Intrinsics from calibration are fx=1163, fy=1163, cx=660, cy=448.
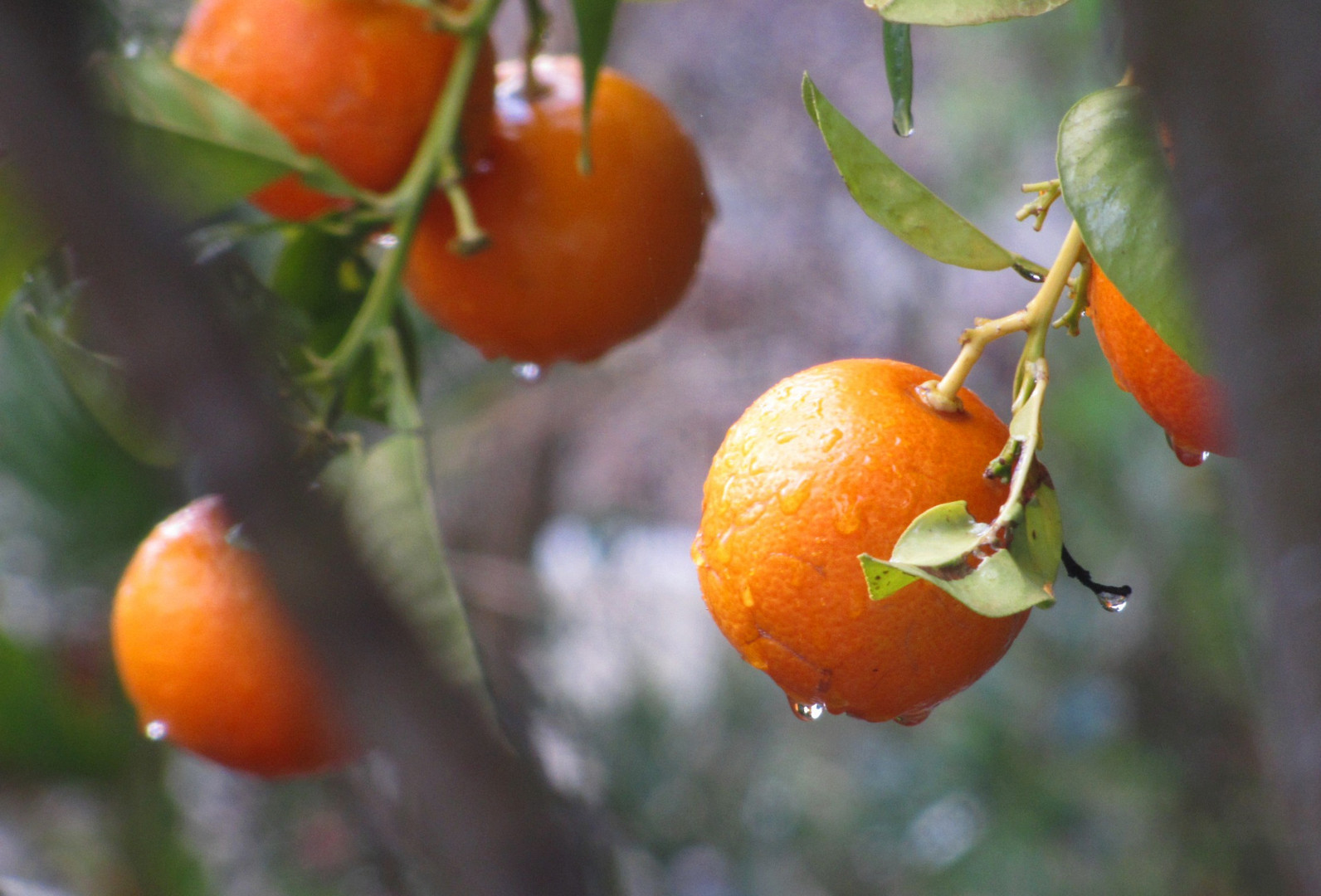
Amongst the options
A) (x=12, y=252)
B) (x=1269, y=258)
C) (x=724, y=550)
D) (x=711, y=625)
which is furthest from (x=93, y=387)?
(x=711, y=625)

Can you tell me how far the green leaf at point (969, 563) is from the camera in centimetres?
32

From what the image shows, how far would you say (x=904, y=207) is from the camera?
38 cm

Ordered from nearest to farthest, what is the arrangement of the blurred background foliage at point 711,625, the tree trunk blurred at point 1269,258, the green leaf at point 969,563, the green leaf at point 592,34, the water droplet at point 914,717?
1. the tree trunk blurred at point 1269,258
2. the green leaf at point 969,563
3. the water droplet at point 914,717
4. the green leaf at point 592,34
5. the blurred background foliage at point 711,625

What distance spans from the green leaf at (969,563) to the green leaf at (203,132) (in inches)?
12.8

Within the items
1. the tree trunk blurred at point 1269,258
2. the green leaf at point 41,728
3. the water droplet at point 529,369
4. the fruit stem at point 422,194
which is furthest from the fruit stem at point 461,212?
the green leaf at point 41,728

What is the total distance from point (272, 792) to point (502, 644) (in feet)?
1.27

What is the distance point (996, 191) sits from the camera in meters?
1.65

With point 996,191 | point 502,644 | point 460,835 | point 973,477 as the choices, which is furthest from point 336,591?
point 996,191

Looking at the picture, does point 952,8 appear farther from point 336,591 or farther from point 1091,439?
point 1091,439

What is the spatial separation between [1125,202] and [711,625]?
1689 millimetres

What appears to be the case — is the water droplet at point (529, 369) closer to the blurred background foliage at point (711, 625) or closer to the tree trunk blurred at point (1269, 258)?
the blurred background foliage at point (711, 625)

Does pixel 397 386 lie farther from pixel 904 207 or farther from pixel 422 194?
pixel 904 207

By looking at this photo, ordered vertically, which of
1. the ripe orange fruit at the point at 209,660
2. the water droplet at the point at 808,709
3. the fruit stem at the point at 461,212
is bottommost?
the ripe orange fruit at the point at 209,660

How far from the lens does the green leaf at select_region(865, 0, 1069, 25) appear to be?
359 mm
